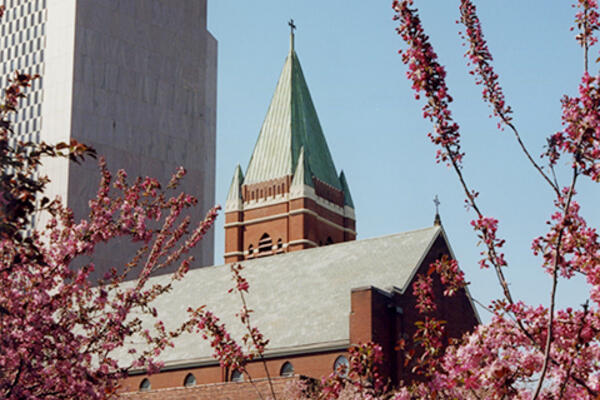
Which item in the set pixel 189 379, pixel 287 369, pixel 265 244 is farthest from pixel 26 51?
pixel 287 369

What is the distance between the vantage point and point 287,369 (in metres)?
38.6

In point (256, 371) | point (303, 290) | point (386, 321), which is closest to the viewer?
point (386, 321)

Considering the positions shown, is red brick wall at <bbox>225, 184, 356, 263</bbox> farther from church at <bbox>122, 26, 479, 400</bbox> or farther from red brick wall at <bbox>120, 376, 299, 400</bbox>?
red brick wall at <bbox>120, 376, 299, 400</bbox>

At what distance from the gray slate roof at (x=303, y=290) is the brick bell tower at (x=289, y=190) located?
23.3 m

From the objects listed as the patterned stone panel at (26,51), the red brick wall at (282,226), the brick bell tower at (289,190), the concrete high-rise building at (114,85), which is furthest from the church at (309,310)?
the patterned stone panel at (26,51)

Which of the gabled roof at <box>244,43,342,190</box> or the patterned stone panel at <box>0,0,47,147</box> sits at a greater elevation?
the patterned stone panel at <box>0,0,47,147</box>

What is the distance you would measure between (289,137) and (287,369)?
1495 inches

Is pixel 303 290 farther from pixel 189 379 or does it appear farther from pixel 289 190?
pixel 289 190

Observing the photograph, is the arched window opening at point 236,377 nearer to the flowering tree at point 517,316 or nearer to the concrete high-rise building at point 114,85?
the flowering tree at point 517,316

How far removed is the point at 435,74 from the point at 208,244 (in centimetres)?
9489

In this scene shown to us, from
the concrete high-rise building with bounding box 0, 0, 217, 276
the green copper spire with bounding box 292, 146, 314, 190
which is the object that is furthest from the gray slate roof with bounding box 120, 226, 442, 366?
the concrete high-rise building with bounding box 0, 0, 217, 276

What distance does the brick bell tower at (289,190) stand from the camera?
71.1 m

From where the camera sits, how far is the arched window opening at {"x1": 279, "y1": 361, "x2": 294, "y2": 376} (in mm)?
38438

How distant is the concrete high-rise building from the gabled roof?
1868cm
